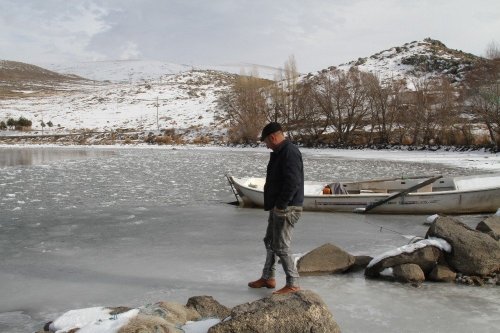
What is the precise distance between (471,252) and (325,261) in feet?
6.27

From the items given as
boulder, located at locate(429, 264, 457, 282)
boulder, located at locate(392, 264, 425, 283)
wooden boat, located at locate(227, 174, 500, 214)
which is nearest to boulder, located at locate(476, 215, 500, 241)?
boulder, located at locate(429, 264, 457, 282)

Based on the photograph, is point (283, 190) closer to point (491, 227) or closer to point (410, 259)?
point (410, 259)

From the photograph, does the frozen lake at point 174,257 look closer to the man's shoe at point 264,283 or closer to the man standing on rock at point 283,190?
the man's shoe at point 264,283

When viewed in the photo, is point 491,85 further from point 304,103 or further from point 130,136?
point 130,136

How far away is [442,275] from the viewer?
6090mm

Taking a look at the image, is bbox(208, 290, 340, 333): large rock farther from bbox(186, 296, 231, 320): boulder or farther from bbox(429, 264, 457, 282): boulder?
bbox(429, 264, 457, 282): boulder

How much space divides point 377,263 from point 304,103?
40.5 m

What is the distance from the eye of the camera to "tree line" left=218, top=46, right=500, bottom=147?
32.9 m

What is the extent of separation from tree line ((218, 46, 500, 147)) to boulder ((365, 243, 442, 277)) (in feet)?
90.2

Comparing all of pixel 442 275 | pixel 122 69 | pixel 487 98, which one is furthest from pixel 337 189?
pixel 122 69

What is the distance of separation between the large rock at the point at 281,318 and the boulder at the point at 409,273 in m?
2.56

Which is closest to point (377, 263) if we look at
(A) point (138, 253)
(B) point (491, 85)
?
(A) point (138, 253)

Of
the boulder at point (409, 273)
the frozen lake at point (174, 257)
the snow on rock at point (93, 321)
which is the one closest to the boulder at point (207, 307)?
the frozen lake at point (174, 257)

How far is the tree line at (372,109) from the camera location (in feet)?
108
